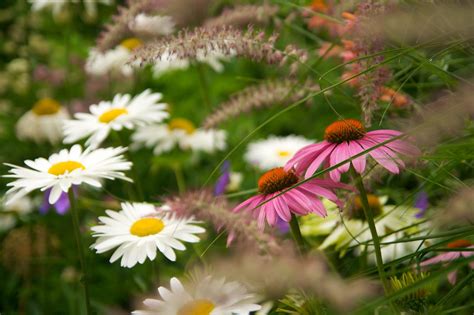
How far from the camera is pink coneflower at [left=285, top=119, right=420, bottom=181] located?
64 centimetres

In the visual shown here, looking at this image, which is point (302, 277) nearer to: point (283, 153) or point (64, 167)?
point (64, 167)

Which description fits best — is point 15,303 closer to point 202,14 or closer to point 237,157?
point 237,157

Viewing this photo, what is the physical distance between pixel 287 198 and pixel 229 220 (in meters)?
0.07

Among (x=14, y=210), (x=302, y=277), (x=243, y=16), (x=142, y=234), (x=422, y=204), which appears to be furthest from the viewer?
(x=14, y=210)

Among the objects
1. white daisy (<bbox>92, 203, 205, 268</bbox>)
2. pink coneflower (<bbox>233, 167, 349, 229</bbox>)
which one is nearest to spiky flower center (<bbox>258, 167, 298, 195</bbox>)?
pink coneflower (<bbox>233, 167, 349, 229</bbox>)

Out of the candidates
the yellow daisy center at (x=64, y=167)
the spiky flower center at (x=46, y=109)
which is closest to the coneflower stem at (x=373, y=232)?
the yellow daisy center at (x=64, y=167)

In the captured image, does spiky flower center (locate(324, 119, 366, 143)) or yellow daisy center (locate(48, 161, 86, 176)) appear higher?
yellow daisy center (locate(48, 161, 86, 176))

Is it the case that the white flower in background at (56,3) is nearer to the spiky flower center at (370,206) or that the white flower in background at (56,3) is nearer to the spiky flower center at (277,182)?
the spiky flower center at (370,206)

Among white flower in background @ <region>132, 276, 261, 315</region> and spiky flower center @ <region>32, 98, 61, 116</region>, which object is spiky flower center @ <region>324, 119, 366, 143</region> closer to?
white flower in background @ <region>132, 276, 261, 315</region>

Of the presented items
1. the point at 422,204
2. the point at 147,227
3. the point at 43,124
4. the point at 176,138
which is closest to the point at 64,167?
the point at 147,227

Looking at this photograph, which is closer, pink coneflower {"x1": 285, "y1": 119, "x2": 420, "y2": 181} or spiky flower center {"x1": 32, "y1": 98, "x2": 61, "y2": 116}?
pink coneflower {"x1": 285, "y1": 119, "x2": 420, "y2": 181}

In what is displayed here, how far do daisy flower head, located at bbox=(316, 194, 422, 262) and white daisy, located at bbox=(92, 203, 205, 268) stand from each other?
22 centimetres

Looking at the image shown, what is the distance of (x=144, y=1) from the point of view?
40.9 inches

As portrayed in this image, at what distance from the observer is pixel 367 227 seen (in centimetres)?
88
